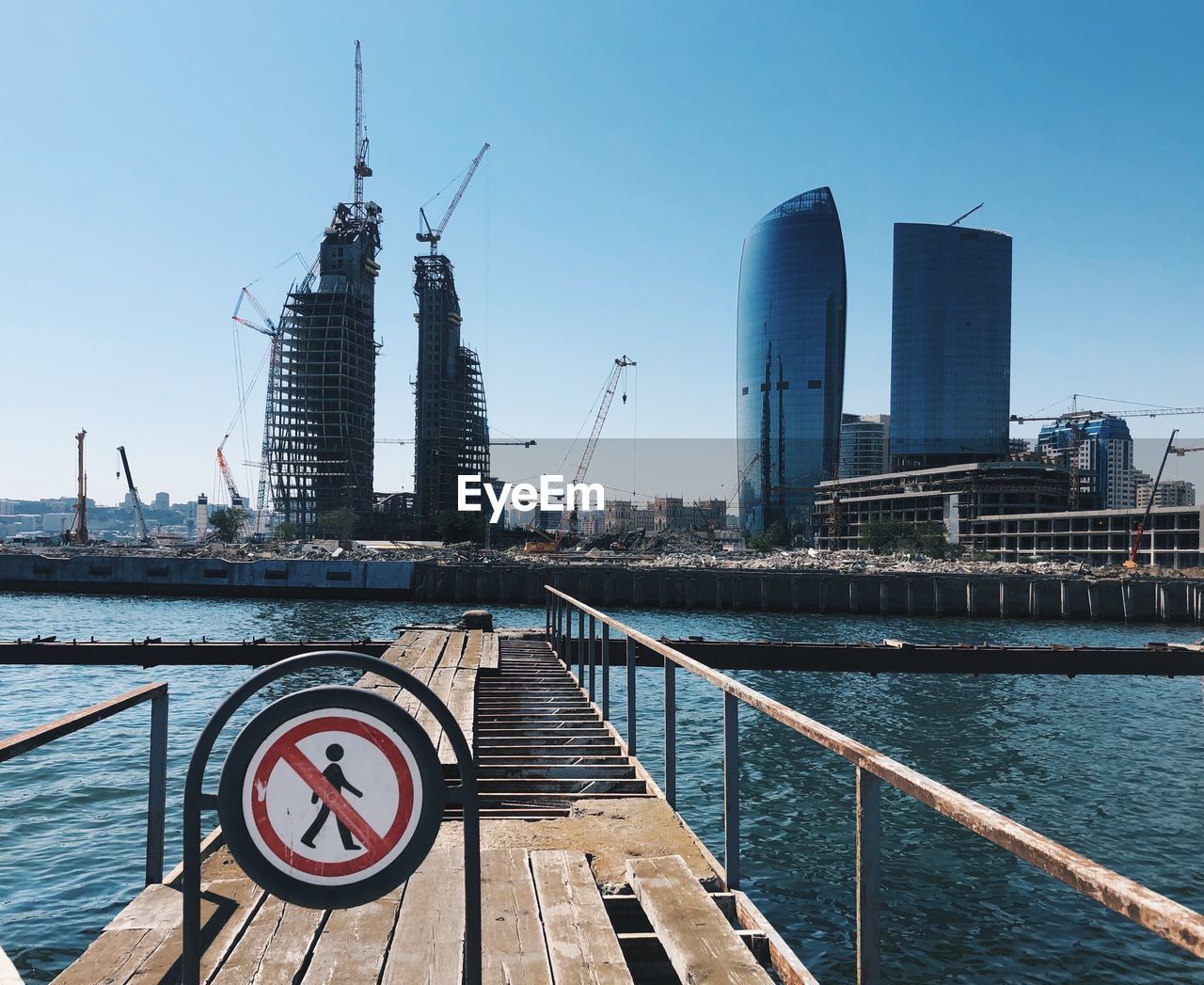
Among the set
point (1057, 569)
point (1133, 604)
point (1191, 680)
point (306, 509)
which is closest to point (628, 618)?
point (1191, 680)

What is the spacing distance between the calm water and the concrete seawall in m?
34.2

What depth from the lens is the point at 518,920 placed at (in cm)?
482

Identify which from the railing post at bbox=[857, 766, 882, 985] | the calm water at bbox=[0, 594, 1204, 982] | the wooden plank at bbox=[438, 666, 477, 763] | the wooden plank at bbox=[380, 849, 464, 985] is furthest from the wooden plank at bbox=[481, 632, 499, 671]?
the railing post at bbox=[857, 766, 882, 985]

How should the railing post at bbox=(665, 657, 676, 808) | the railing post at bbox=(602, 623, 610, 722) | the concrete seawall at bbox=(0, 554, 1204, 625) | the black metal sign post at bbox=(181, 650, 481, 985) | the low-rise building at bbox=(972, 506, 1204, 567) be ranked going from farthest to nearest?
1. the low-rise building at bbox=(972, 506, 1204, 567)
2. the concrete seawall at bbox=(0, 554, 1204, 625)
3. the railing post at bbox=(602, 623, 610, 722)
4. the railing post at bbox=(665, 657, 676, 808)
5. the black metal sign post at bbox=(181, 650, 481, 985)

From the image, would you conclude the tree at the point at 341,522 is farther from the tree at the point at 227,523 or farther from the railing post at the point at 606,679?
the railing post at the point at 606,679

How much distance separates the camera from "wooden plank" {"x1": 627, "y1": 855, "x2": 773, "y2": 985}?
433 centimetres

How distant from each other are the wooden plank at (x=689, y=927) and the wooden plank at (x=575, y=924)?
28 cm

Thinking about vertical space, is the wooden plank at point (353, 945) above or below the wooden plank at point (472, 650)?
above

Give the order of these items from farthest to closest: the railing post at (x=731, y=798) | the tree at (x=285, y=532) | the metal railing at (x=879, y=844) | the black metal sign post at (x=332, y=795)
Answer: the tree at (x=285, y=532) → the railing post at (x=731, y=798) → the black metal sign post at (x=332, y=795) → the metal railing at (x=879, y=844)

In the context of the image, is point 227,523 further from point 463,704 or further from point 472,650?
point 463,704

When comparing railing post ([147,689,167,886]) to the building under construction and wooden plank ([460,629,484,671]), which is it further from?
the building under construction

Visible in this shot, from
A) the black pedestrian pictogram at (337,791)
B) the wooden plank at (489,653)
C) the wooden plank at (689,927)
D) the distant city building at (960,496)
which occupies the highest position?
the distant city building at (960,496)

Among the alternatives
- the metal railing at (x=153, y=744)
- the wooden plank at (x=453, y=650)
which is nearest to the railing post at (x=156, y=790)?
the metal railing at (x=153, y=744)

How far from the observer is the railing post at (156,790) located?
220 inches
